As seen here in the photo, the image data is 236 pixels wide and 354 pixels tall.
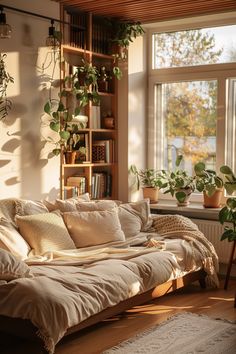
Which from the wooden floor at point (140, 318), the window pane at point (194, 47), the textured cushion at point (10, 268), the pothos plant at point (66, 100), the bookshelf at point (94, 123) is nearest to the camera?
the textured cushion at point (10, 268)

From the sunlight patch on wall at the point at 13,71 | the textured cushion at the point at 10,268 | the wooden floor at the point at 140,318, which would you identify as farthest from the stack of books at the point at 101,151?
the textured cushion at the point at 10,268

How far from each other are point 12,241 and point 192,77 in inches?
115

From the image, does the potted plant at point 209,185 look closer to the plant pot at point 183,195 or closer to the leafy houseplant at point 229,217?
the plant pot at point 183,195

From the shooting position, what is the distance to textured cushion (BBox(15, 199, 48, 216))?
4.65 m

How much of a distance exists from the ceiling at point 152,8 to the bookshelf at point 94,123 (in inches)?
8.4

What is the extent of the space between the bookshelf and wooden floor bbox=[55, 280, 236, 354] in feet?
4.91

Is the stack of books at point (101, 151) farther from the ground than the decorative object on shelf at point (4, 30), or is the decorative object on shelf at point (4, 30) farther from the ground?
the decorative object on shelf at point (4, 30)

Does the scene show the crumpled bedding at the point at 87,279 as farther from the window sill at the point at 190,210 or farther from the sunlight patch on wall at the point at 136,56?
the sunlight patch on wall at the point at 136,56

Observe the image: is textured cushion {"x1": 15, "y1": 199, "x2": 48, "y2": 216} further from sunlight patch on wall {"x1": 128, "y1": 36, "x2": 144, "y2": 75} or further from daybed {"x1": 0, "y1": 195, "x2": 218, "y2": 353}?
sunlight patch on wall {"x1": 128, "y1": 36, "x2": 144, "y2": 75}

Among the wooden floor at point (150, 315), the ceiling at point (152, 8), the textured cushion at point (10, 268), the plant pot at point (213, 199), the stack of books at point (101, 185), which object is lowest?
the wooden floor at point (150, 315)

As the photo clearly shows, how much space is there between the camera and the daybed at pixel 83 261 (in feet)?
11.2

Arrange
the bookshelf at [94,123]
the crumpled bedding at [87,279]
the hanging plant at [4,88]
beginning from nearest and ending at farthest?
the crumpled bedding at [87,279] < the hanging plant at [4,88] < the bookshelf at [94,123]

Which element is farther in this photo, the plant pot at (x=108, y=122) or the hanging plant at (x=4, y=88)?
the plant pot at (x=108, y=122)

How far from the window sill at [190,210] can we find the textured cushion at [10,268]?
2620 millimetres
